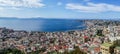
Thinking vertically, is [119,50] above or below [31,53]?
above

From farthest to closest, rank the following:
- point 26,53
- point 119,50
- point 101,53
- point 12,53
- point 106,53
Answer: point 26,53, point 12,53, point 101,53, point 106,53, point 119,50

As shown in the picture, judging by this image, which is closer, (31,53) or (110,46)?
(110,46)

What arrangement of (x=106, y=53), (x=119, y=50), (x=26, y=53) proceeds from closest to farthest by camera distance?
1. (x=119, y=50)
2. (x=106, y=53)
3. (x=26, y=53)

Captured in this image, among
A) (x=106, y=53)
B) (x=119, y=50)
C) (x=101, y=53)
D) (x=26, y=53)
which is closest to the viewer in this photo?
(x=119, y=50)

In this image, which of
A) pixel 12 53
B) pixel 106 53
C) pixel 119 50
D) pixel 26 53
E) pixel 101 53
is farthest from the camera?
pixel 26 53

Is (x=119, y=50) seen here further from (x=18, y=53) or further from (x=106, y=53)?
(x=18, y=53)

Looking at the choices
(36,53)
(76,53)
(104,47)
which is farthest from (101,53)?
(36,53)

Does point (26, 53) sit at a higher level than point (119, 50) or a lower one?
lower

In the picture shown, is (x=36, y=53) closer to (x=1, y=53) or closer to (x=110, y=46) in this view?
(x=1, y=53)

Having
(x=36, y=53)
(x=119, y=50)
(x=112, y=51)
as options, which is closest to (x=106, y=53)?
(x=112, y=51)
